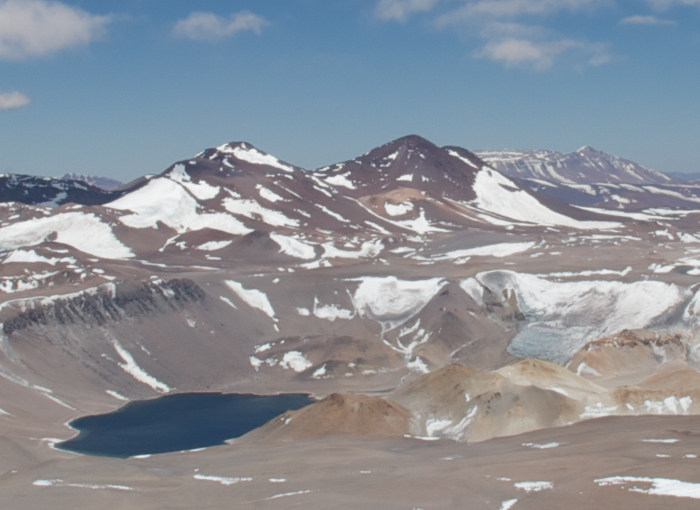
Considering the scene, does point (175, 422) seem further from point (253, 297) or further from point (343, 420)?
point (253, 297)

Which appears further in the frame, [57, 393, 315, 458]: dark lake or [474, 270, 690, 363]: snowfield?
[474, 270, 690, 363]: snowfield

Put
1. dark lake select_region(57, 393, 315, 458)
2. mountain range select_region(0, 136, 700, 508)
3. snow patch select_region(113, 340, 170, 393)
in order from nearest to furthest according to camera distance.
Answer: mountain range select_region(0, 136, 700, 508) < dark lake select_region(57, 393, 315, 458) < snow patch select_region(113, 340, 170, 393)

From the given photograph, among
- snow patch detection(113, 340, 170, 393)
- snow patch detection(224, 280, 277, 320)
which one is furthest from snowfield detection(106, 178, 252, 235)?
snow patch detection(113, 340, 170, 393)

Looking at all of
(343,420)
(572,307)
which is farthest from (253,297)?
(343,420)

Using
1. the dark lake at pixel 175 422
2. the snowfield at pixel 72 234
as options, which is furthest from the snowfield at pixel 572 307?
the snowfield at pixel 72 234

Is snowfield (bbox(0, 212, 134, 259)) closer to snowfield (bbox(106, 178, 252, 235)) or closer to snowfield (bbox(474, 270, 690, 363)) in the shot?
snowfield (bbox(106, 178, 252, 235))

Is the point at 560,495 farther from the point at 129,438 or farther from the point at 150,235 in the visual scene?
the point at 150,235

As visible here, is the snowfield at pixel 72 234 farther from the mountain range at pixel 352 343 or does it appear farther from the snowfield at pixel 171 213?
the snowfield at pixel 171 213

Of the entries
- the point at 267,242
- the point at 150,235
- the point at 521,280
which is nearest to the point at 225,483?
the point at 521,280
